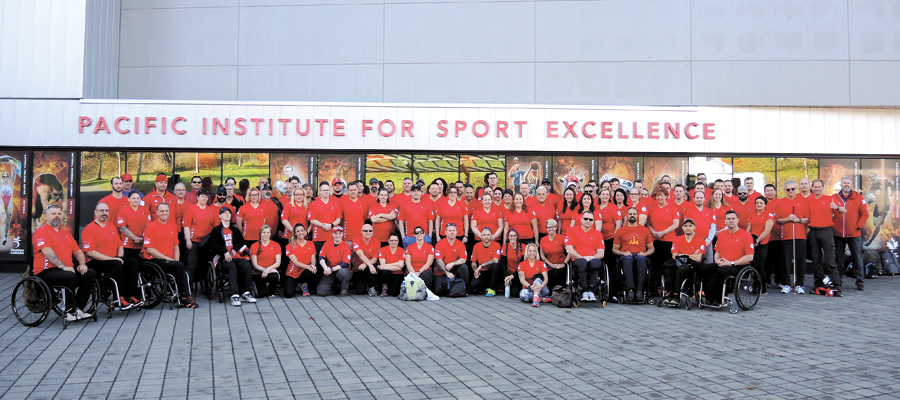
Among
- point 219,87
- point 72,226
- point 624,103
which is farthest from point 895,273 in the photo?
point 72,226

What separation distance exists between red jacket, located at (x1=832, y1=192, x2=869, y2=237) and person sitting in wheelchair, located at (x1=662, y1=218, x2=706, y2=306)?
360 centimetres

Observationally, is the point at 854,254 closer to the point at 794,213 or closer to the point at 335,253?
the point at 794,213

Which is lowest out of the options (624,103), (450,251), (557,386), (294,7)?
(557,386)

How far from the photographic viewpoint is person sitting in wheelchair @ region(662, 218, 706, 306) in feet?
28.4

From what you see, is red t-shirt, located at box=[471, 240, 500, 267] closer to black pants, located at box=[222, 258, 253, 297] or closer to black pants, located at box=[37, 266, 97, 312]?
black pants, located at box=[222, 258, 253, 297]

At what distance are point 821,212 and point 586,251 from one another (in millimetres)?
4332

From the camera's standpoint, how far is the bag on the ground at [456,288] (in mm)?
9734

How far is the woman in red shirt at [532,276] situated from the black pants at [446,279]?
90 cm

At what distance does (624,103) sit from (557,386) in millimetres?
10371

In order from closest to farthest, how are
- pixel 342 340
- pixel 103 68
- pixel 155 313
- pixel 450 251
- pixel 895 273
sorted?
pixel 342 340 < pixel 155 313 < pixel 450 251 < pixel 895 273 < pixel 103 68

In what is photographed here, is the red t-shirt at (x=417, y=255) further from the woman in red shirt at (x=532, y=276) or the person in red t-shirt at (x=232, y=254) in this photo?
the person in red t-shirt at (x=232, y=254)

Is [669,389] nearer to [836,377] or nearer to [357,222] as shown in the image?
[836,377]

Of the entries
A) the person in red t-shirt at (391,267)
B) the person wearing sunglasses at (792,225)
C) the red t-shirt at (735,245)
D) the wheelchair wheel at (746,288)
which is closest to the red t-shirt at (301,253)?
the person in red t-shirt at (391,267)

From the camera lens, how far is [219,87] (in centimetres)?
1438
